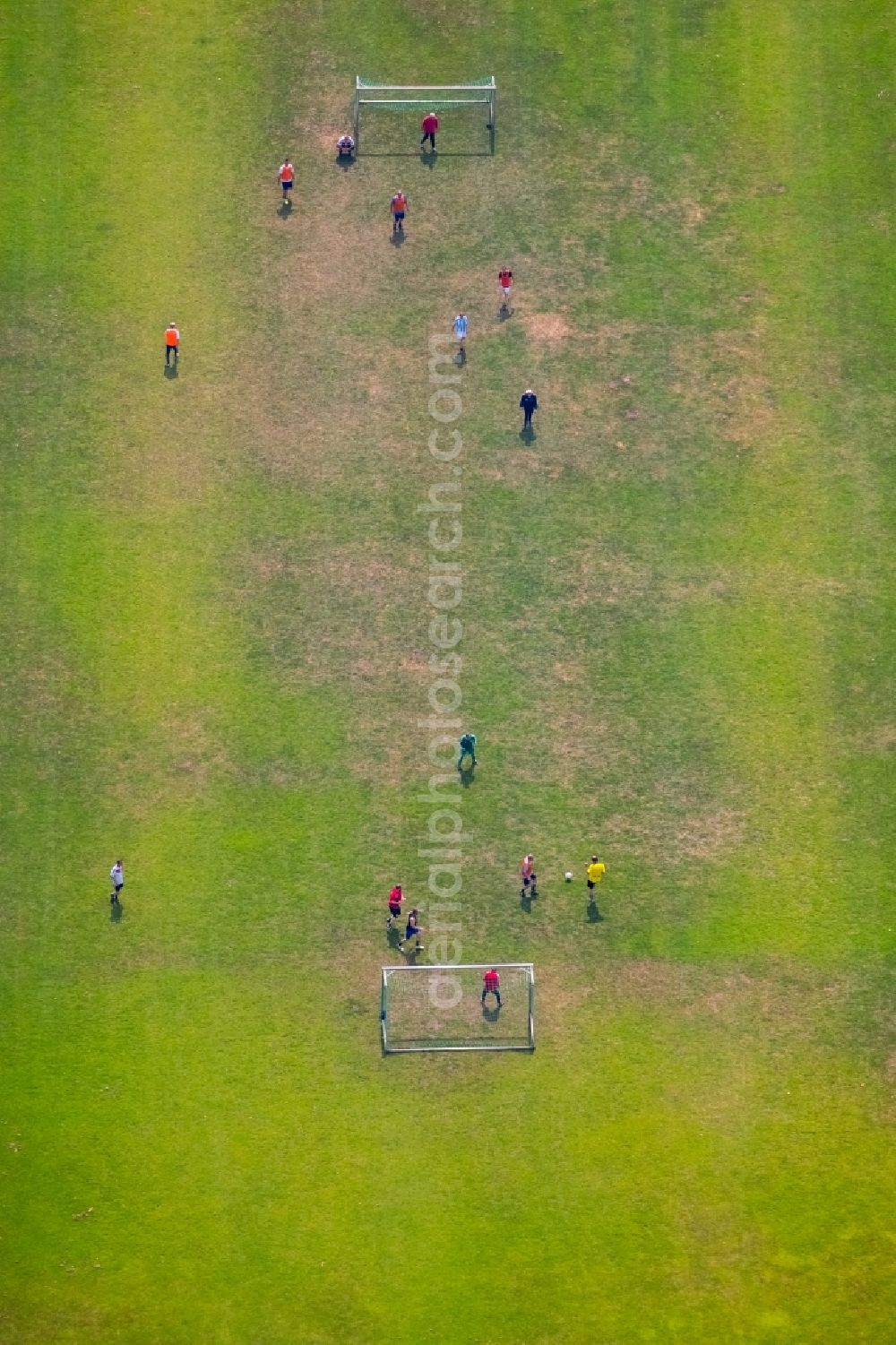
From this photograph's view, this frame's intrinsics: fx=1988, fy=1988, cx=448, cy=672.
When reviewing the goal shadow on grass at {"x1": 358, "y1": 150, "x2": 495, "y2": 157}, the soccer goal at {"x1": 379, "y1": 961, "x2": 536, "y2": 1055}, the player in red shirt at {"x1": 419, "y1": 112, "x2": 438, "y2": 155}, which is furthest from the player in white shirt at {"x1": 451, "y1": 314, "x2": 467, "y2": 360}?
the soccer goal at {"x1": 379, "y1": 961, "x2": 536, "y2": 1055}

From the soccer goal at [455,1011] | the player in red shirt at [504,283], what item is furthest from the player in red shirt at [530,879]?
the player in red shirt at [504,283]

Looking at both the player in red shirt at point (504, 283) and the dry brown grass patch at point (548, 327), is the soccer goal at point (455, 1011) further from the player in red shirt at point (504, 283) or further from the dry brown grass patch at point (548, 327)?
the player in red shirt at point (504, 283)

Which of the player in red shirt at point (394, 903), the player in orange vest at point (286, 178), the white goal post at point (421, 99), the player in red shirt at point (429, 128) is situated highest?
the white goal post at point (421, 99)

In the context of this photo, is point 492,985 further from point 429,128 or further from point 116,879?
point 429,128

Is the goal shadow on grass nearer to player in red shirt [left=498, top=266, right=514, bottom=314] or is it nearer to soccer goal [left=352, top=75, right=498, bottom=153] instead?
soccer goal [left=352, top=75, right=498, bottom=153]

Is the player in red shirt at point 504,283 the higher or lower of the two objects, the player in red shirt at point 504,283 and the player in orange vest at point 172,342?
the higher

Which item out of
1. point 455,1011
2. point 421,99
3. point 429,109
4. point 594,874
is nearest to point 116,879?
point 455,1011
